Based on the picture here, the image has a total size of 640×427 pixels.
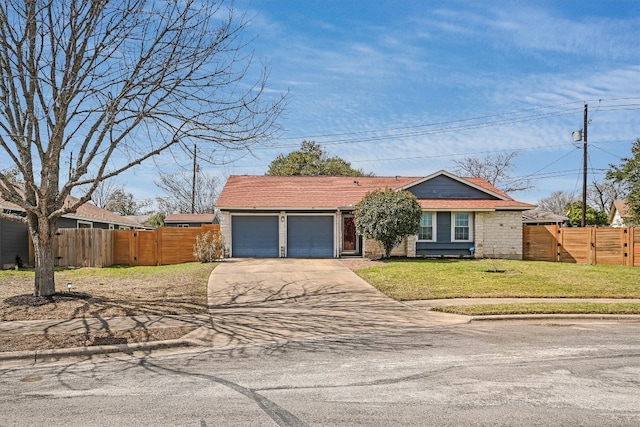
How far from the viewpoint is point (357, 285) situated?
15.1 meters

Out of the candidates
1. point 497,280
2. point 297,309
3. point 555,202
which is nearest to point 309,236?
point 497,280

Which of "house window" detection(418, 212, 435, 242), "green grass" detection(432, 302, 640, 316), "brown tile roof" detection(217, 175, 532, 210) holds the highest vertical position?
"brown tile roof" detection(217, 175, 532, 210)

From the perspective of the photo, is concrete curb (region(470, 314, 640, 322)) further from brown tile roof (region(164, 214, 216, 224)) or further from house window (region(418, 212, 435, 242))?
brown tile roof (region(164, 214, 216, 224))

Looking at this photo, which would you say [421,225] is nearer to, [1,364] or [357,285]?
[357,285]

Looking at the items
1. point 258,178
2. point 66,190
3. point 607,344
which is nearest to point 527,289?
Result: point 607,344

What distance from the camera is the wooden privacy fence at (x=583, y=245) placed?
21.6 metres

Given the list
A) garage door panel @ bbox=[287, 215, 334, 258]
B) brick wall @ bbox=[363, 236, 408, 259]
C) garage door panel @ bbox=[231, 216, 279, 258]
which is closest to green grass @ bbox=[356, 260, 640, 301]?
brick wall @ bbox=[363, 236, 408, 259]

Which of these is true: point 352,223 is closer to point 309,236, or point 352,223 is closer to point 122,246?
point 309,236

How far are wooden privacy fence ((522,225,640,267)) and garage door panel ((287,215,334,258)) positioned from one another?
9.77 m

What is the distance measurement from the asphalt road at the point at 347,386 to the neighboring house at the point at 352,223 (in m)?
15.2

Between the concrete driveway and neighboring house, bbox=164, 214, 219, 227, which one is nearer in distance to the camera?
the concrete driveway

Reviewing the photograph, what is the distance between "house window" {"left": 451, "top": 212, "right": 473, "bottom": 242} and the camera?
23.6 meters

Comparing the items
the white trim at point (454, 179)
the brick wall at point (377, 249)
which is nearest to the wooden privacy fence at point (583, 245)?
the white trim at point (454, 179)

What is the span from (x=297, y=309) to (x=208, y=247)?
11.1 m
